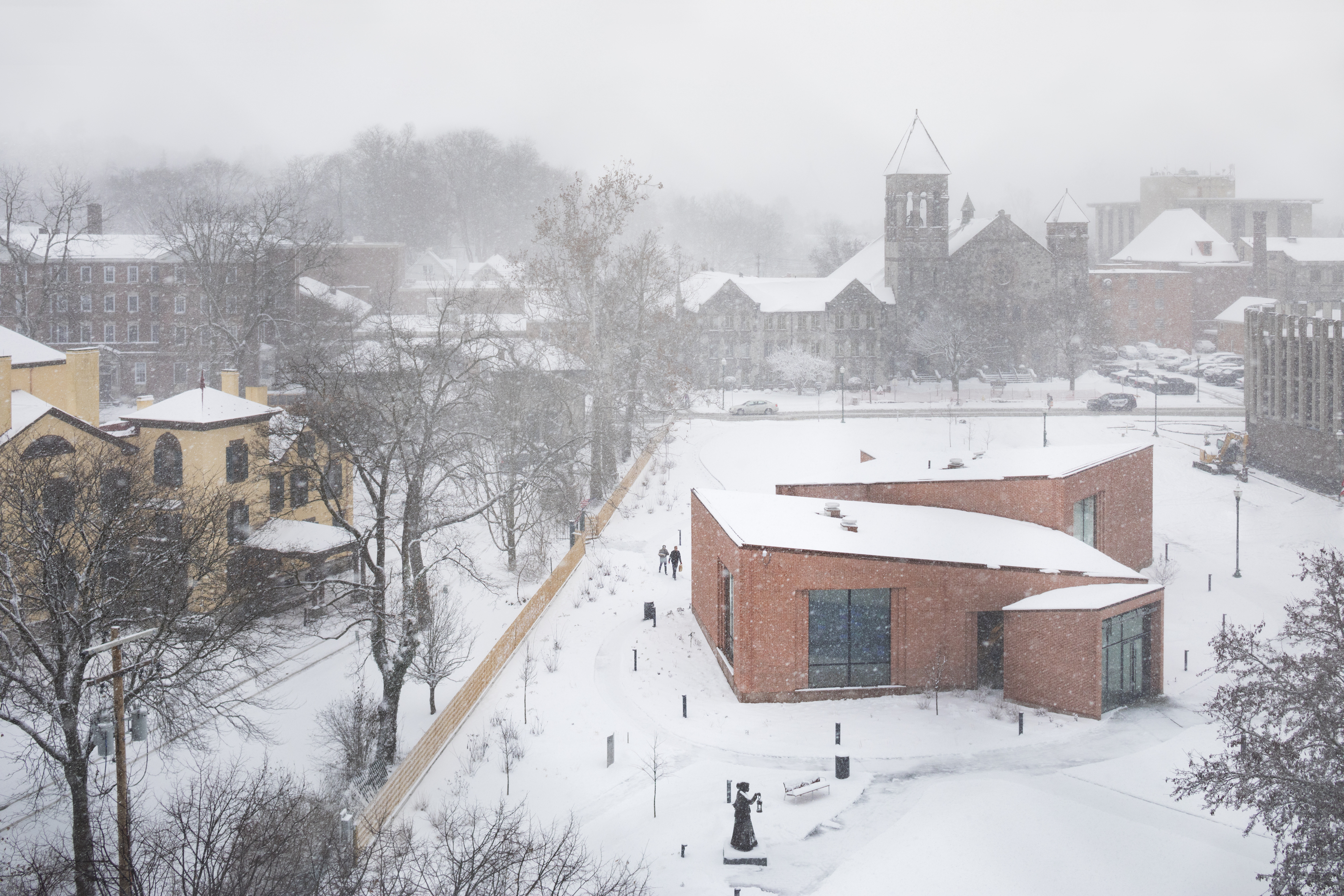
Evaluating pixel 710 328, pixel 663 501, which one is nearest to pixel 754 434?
pixel 663 501

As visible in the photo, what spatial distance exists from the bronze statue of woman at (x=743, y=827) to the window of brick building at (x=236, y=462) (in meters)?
17.4

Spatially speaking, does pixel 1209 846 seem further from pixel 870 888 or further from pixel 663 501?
pixel 663 501

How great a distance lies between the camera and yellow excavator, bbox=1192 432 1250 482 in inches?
1468

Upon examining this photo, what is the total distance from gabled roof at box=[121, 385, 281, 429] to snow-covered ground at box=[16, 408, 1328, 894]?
6858 mm

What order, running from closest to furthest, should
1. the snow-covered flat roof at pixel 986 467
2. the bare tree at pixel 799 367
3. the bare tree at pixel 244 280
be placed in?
the snow-covered flat roof at pixel 986 467, the bare tree at pixel 244 280, the bare tree at pixel 799 367

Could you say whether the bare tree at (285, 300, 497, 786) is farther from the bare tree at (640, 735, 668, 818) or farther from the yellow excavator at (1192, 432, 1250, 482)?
the yellow excavator at (1192, 432, 1250, 482)

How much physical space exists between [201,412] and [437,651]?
34.5ft

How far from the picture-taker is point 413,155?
336 ft

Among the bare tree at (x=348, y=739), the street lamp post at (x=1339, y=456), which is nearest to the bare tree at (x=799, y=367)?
the street lamp post at (x=1339, y=456)

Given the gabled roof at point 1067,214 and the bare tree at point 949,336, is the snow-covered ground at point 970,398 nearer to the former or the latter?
the bare tree at point 949,336

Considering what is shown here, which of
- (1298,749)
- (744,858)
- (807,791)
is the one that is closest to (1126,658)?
(807,791)

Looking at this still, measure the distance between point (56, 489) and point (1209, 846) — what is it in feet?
68.7

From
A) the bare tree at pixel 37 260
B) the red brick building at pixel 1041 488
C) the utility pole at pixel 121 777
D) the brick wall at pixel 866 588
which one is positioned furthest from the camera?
the bare tree at pixel 37 260

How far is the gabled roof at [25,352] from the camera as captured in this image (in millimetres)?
27312
